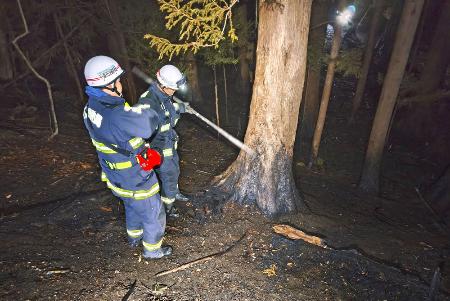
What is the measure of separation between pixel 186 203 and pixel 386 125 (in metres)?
5.51

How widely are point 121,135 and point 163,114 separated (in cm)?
137

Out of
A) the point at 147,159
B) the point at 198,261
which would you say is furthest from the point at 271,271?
the point at 147,159

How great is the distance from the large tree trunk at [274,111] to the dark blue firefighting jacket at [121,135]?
6.28ft

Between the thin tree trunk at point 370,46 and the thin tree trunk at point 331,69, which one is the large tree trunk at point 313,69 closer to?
the thin tree trunk at point 331,69

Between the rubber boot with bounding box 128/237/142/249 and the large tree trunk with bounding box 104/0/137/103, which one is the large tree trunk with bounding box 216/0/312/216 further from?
the large tree trunk with bounding box 104/0/137/103

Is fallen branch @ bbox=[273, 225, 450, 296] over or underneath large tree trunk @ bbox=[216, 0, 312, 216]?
underneath

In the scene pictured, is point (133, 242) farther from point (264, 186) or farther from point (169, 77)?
point (169, 77)

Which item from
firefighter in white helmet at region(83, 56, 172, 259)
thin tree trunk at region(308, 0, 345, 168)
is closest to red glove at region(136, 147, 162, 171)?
firefighter in white helmet at region(83, 56, 172, 259)

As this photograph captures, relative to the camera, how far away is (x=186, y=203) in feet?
17.7

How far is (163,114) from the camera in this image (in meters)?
4.70

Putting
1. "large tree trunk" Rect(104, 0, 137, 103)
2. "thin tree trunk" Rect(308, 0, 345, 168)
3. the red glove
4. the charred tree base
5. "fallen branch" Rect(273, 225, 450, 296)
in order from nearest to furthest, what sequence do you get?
the red glove
"fallen branch" Rect(273, 225, 450, 296)
the charred tree base
"thin tree trunk" Rect(308, 0, 345, 168)
"large tree trunk" Rect(104, 0, 137, 103)

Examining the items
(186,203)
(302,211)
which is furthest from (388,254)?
(186,203)

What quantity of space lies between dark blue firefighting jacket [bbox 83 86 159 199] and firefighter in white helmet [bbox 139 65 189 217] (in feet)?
3.55

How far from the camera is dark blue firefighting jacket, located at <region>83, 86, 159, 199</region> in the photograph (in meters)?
3.34
